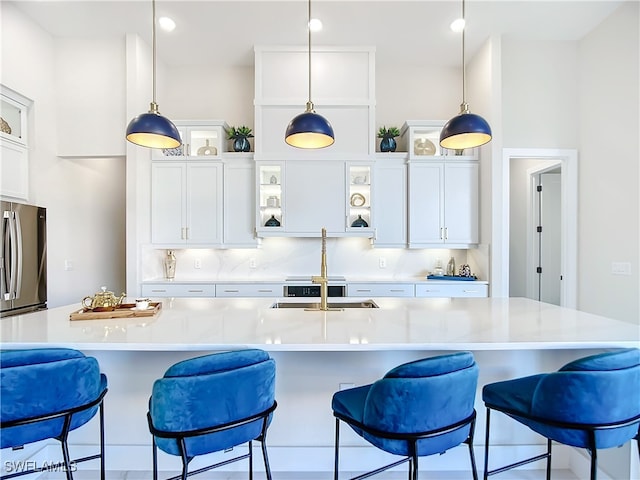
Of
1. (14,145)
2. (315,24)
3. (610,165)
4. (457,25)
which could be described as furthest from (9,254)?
(610,165)

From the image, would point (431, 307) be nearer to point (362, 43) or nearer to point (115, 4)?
point (362, 43)

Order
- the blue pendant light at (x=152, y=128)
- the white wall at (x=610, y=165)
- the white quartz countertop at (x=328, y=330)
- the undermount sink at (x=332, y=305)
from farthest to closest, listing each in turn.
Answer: the white wall at (x=610, y=165) < the undermount sink at (x=332, y=305) < the blue pendant light at (x=152, y=128) < the white quartz countertop at (x=328, y=330)

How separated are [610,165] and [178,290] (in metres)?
4.58

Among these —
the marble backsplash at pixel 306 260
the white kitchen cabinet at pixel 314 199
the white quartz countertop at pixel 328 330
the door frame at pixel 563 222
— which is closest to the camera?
the white quartz countertop at pixel 328 330

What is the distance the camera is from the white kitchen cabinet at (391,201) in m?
4.19

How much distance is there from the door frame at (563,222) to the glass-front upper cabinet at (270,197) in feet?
7.70

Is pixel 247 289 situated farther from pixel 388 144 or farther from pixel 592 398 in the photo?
pixel 592 398

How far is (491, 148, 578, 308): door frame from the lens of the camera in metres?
3.82

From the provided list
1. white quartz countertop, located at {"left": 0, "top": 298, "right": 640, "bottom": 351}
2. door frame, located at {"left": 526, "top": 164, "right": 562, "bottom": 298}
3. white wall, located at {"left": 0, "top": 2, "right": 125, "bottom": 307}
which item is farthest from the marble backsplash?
white quartz countertop, located at {"left": 0, "top": 298, "right": 640, "bottom": 351}

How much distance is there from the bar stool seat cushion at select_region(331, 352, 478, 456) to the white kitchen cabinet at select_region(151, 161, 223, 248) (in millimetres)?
3231

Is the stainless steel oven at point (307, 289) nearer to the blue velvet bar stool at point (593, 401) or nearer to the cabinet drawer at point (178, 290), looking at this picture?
the cabinet drawer at point (178, 290)

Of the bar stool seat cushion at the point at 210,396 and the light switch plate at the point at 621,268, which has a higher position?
the light switch plate at the point at 621,268

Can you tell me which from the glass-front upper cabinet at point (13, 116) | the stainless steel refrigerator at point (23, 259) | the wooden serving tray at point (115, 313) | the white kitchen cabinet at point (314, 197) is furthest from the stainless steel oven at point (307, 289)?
the glass-front upper cabinet at point (13, 116)

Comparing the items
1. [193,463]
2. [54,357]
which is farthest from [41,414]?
[193,463]
